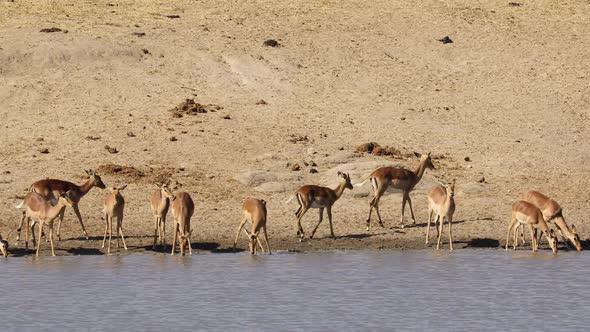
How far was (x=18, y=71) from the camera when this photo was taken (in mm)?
41875

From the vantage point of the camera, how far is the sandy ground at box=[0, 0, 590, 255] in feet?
108

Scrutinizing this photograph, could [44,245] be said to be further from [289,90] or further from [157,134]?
[289,90]

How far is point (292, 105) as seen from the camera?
41281 millimetres

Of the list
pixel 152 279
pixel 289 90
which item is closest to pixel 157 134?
pixel 289 90

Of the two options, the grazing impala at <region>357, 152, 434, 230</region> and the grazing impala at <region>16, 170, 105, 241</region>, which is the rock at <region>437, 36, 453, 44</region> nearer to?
the grazing impala at <region>357, 152, 434, 230</region>

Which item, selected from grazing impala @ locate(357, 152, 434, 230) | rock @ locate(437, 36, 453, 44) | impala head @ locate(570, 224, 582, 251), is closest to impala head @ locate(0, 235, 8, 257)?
grazing impala @ locate(357, 152, 434, 230)

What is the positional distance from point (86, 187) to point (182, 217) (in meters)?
3.79

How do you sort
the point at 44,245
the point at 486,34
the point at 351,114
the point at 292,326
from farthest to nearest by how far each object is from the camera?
the point at 486,34
the point at 351,114
the point at 44,245
the point at 292,326

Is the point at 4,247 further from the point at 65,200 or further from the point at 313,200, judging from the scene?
the point at 313,200

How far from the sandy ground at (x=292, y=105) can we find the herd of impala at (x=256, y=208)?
2.13ft

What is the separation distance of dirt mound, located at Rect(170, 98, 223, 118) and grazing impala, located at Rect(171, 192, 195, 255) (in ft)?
35.1

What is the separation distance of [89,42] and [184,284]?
2083 cm

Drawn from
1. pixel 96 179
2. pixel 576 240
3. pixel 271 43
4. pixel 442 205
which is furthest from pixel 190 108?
pixel 576 240

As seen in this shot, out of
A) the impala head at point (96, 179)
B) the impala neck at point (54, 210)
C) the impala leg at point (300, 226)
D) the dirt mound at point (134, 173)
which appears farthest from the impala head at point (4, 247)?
the impala leg at point (300, 226)
